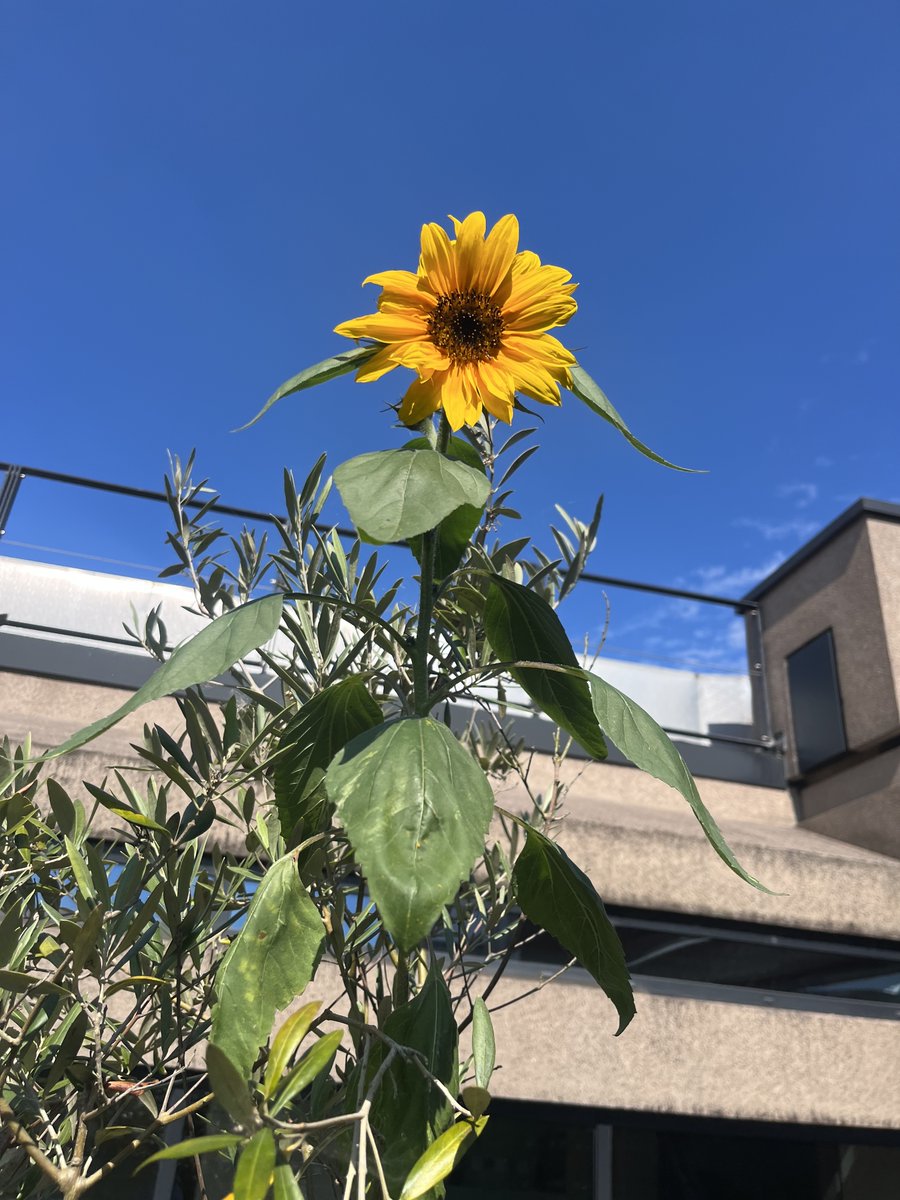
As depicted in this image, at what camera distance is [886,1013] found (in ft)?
13.1

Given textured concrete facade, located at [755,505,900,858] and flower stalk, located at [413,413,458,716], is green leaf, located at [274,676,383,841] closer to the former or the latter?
flower stalk, located at [413,413,458,716]

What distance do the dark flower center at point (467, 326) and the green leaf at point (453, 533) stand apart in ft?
0.43

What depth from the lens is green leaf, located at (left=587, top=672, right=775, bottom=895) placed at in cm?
81

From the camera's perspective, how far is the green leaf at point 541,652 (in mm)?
970

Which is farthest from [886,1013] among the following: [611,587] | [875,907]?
[611,587]

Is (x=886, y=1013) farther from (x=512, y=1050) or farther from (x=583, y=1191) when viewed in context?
(x=512, y=1050)

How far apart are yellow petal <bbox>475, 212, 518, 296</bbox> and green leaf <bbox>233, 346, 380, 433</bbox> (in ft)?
0.62

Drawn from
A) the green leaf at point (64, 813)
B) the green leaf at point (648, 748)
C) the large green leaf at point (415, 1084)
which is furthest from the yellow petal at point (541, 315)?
the green leaf at point (64, 813)

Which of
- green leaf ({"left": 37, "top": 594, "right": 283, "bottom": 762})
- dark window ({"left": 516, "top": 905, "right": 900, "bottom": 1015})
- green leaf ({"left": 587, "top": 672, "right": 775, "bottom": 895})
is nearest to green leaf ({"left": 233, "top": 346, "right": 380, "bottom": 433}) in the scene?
green leaf ({"left": 37, "top": 594, "right": 283, "bottom": 762})

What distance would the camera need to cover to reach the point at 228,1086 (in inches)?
21.5

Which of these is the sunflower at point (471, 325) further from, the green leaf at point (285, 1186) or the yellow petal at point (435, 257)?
the green leaf at point (285, 1186)

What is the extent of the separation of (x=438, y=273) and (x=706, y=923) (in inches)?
145

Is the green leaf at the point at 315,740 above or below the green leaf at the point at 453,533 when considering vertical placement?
below

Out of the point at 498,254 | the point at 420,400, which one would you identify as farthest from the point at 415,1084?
the point at 498,254
